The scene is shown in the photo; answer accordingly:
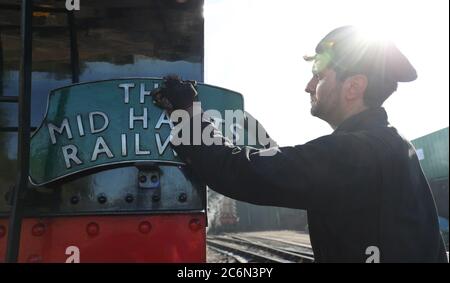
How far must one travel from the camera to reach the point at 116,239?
2.29 metres

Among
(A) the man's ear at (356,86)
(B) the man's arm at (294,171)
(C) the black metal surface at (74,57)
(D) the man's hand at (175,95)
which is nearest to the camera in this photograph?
(B) the man's arm at (294,171)

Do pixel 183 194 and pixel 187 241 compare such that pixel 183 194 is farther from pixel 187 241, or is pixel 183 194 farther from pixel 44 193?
pixel 44 193

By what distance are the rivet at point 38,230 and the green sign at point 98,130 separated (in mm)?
200

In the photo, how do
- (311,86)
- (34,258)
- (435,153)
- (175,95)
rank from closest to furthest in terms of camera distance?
(175,95), (311,86), (34,258), (435,153)

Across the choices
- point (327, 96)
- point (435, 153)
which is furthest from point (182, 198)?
point (435, 153)

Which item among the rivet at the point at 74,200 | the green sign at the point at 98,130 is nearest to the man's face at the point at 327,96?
the green sign at the point at 98,130

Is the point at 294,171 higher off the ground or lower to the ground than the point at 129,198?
lower

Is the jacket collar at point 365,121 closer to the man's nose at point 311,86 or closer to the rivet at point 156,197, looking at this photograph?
the man's nose at point 311,86

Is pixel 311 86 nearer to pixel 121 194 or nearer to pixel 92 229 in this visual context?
pixel 121 194

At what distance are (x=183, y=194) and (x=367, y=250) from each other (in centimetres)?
111

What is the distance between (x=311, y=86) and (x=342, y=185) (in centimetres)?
52

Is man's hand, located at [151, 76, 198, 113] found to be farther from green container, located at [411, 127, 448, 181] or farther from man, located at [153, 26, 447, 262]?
green container, located at [411, 127, 448, 181]

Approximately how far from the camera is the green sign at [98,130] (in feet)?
7.36

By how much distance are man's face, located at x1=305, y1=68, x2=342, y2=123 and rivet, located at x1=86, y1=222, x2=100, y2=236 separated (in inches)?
46.8
